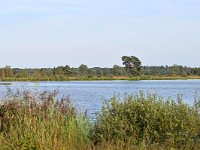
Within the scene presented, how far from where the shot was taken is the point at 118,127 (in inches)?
445

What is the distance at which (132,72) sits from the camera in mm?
108188

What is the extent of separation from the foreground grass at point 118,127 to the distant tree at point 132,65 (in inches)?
3766

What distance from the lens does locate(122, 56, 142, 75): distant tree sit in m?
108

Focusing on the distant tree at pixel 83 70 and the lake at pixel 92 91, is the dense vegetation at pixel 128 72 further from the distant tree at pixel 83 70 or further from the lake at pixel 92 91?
the lake at pixel 92 91

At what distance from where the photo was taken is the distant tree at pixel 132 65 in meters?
108

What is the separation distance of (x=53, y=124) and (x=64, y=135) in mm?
430

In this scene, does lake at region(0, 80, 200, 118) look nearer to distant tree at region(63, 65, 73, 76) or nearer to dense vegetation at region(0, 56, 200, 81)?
distant tree at region(63, 65, 73, 76)

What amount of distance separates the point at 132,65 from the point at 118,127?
97.2 metres

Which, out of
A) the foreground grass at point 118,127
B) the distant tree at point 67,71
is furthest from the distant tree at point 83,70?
the foreground grass at point 118,127

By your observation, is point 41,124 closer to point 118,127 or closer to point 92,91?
point 118,127

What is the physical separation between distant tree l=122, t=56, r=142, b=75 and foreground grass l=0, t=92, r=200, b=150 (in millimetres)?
95647

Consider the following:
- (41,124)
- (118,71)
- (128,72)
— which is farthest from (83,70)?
(41,124)

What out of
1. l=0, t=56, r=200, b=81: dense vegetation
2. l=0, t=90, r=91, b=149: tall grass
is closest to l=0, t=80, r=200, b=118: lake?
l=0, t=90, r=91, b=149: tall grass

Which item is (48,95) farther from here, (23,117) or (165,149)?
(165,149)
